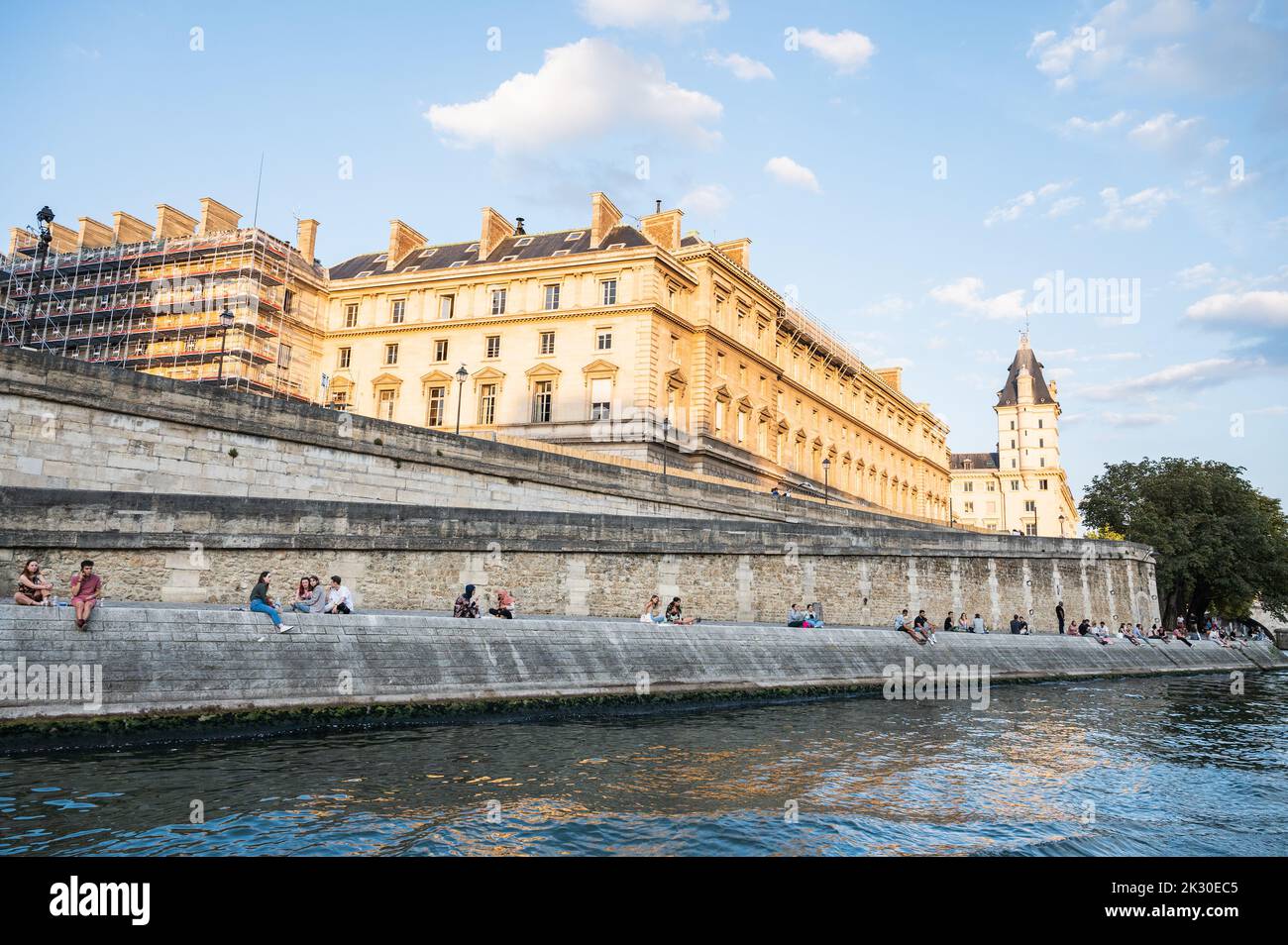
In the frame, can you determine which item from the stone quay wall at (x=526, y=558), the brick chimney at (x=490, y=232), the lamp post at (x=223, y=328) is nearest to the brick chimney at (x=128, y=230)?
the lamp post at (x=223, y=328)

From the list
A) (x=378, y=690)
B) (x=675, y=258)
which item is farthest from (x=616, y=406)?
(x=378, y=690)

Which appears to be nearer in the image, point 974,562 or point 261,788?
point 261,788

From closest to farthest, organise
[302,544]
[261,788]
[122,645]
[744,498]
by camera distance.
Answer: [261,788] → [122,645] → [302,544] → [744,498]

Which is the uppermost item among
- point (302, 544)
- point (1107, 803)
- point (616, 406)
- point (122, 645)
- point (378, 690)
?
point (616, 406)

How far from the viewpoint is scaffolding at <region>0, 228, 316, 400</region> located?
47.8m

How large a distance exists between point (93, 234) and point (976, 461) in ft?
354

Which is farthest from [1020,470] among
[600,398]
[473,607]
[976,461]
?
[473,607]

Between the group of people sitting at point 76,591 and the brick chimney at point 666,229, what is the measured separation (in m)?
41.4

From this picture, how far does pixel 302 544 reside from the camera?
17484 mm

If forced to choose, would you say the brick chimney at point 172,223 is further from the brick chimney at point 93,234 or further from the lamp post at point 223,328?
the lamp post at point 223,328
